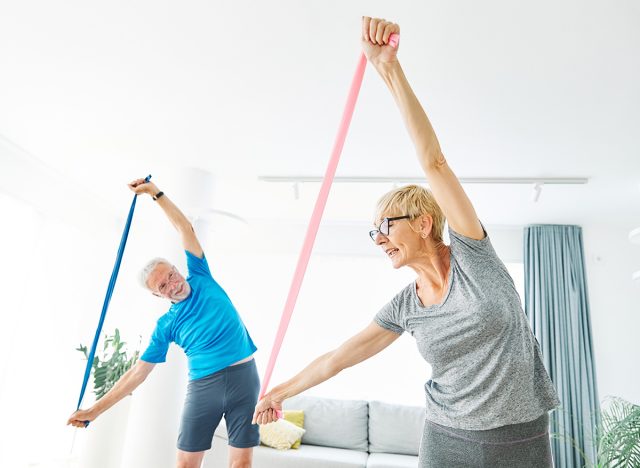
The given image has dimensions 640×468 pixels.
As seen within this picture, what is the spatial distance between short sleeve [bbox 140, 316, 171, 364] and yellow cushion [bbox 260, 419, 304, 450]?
194 centimetres

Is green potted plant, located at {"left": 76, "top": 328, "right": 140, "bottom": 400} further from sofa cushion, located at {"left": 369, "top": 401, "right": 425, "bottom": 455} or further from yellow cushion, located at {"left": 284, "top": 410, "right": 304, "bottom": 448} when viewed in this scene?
sofa cushion, located at {"left": 369, "top": 401, "right": 425, "bottom": 455}

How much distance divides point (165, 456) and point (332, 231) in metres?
2.93

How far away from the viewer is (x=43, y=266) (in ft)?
15.7

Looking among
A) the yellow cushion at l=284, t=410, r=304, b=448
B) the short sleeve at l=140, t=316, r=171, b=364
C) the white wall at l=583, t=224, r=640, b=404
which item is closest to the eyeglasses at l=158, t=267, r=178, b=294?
the short sleeve at l=140, t=316, r=171, b=364

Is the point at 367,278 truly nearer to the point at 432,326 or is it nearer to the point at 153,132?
the point at 153,132

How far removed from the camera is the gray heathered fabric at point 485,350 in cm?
115

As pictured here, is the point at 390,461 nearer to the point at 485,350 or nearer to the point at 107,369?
the point at 107,369

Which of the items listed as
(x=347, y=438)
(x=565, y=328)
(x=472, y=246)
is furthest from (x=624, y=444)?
(x=472, y=246)

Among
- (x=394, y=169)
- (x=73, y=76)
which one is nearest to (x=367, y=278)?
(x=394, y=169)

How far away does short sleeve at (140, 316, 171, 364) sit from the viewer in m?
2.60

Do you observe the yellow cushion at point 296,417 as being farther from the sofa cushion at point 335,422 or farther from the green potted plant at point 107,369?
the green potted plant at point 107,369

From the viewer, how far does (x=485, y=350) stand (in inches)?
46.2

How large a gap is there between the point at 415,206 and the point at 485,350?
40cm

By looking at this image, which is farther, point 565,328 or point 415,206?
point 565,328
